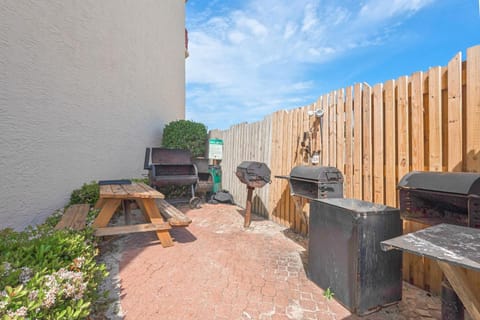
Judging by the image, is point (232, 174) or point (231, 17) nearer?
point (232, 174)

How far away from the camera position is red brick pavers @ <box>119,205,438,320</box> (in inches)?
70.3

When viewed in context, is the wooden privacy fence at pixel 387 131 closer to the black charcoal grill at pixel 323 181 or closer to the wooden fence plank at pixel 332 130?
the wooden fence plank at pixel 332 130

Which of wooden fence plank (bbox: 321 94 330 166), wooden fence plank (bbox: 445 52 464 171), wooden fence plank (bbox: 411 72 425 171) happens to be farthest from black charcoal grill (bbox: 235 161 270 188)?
wooden fence plank (bbox: 445 52 464 171)

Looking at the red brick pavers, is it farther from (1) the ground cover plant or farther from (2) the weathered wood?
(1) the ground cover plant

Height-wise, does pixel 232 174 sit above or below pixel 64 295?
above

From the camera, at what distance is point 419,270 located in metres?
2.16

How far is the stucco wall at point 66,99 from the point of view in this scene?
2572 millimetres

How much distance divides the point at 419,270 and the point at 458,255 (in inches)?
65.9

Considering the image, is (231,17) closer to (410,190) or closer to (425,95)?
(425,95)

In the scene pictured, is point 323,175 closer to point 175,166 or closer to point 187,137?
point 175,166

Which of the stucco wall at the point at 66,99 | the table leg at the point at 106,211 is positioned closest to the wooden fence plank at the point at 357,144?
the table leg at the point at 106,211

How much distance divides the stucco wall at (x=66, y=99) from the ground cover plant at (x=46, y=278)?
4.67 feet

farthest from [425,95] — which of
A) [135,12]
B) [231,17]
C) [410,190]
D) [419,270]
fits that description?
[135,12]

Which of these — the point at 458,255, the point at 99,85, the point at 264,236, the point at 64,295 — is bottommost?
the point at 264,236
